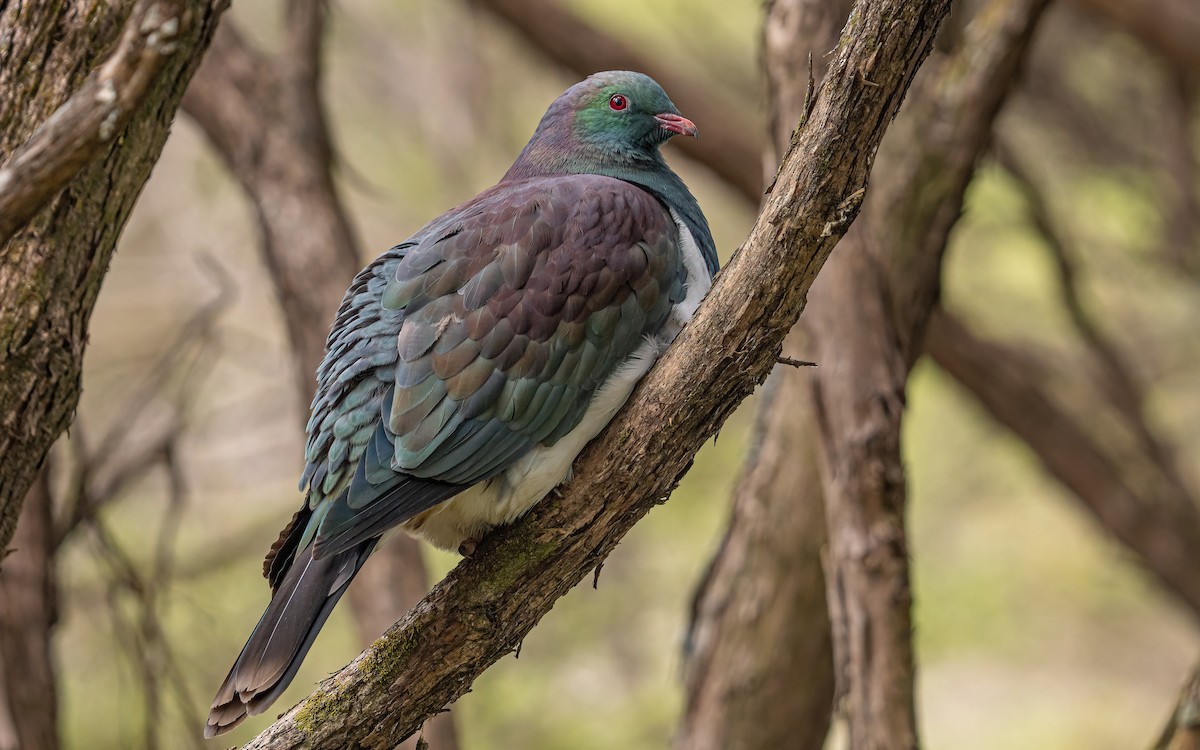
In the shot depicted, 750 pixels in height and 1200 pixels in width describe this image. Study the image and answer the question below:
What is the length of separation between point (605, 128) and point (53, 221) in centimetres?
170

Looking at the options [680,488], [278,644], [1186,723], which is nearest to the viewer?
[278,644]

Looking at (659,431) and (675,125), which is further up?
(675,125)

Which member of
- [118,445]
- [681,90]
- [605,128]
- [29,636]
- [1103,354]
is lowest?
[1103,354]

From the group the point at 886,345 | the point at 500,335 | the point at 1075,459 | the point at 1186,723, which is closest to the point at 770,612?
the point at 886,345

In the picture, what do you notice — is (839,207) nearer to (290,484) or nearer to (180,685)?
(180,685)

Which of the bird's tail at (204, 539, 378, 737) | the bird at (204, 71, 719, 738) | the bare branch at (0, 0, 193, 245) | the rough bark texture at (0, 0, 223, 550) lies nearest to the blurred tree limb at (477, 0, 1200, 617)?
the bird at (204, 71, 719, 738)

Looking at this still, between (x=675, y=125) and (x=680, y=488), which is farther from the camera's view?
(x=680, y=488)

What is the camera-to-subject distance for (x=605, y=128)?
156 inches

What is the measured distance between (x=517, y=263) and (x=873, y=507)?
1.55m

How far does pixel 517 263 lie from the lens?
311cm

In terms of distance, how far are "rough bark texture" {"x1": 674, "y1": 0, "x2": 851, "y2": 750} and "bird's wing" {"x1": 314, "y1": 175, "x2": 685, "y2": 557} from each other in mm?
1702

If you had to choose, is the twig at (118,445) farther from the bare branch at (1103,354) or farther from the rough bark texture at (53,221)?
the bare branch at (1103,354)

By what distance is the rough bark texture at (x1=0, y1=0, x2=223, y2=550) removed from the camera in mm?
2904

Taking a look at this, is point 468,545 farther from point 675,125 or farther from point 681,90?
point 681,90
